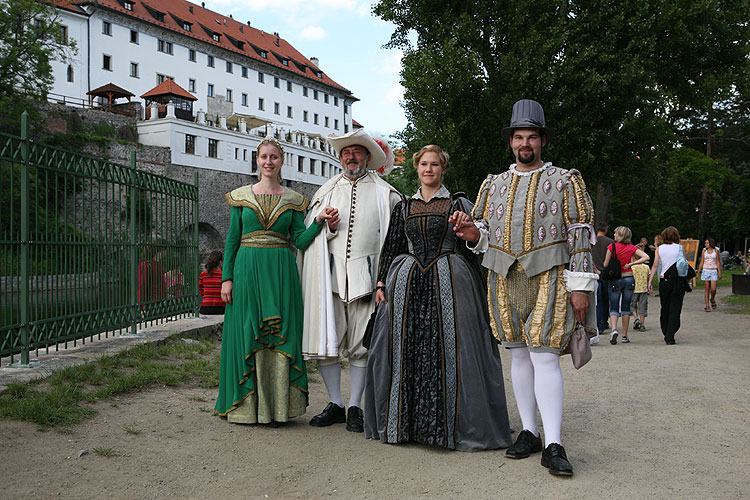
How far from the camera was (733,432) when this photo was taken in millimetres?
4906

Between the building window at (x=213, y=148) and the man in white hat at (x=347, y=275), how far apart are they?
46038 mm

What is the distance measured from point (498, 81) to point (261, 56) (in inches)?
1965

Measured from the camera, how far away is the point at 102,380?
18.7ft

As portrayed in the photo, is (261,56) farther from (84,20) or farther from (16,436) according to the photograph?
(16,436)

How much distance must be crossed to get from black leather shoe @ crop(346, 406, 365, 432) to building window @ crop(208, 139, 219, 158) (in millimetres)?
46445

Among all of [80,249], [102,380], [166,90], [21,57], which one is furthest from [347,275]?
[166,90]

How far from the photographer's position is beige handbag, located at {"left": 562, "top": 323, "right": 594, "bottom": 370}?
399 centimetres

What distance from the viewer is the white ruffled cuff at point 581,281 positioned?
12.8 ft

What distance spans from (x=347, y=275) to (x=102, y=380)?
7.98 ft

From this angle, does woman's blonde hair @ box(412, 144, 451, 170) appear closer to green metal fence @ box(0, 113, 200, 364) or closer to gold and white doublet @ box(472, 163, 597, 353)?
gold and white doublet @ box(472, 163, 597, 353)

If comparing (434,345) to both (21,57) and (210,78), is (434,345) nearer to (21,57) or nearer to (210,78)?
(21,57)

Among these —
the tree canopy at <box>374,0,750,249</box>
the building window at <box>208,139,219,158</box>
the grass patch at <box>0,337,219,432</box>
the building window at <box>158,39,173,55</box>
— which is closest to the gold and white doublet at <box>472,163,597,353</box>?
the grass patch at <box>0,337,219,432</box>

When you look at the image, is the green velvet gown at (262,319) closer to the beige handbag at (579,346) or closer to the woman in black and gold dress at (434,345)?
the woman in black and gold dress at (434,345)

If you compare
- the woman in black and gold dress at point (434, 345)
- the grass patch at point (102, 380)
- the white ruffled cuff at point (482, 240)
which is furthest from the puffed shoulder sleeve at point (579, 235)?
the grass patch at point (102, 380)
